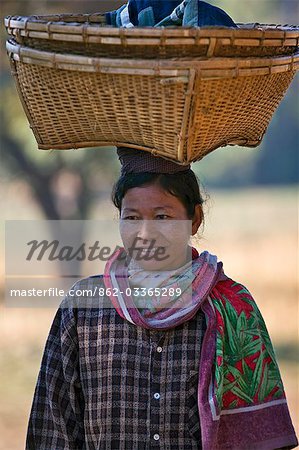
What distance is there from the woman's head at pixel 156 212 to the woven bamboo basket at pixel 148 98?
0.18m

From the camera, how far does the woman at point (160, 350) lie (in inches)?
118

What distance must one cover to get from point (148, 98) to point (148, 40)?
173 millimetres

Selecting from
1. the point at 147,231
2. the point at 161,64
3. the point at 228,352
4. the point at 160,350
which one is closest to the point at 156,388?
the point at 160,350

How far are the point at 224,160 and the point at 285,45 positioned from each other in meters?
12.8

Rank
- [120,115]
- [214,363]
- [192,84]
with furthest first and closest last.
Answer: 1. [214,363]
2. [120,115]
3. [192,84]

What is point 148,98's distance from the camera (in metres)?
2.67

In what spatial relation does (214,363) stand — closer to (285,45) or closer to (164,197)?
(164,197)

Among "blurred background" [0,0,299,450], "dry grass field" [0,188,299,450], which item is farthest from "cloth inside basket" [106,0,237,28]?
"dry grass field" [0,188,299,450]

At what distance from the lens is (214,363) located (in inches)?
118

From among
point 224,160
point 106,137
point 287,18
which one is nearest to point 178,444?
point 106,137

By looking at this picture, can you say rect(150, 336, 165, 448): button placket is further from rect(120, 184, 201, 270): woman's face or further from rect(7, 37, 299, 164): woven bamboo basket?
rect(7, 37, 299, 164): woven bamboo basket

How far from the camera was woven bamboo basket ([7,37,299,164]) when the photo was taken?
2615 mm

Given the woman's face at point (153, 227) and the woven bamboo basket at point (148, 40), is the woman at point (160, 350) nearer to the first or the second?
the woman's face at point (153, 227)

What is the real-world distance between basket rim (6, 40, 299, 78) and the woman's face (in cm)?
50
